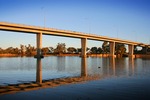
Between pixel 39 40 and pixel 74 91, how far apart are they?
71782mm

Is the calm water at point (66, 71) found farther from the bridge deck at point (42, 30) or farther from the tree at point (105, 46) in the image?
the tree at point (105, 46)

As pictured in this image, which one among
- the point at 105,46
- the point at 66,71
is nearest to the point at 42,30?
the point at 66,71

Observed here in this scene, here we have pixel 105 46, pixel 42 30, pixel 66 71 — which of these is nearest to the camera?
pixel 66 71

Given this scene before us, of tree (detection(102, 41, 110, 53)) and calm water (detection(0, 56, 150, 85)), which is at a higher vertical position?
tree (detection(102, 41, 110, 53))

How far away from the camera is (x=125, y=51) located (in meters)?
177

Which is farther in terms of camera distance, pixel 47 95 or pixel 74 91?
pixel 74 91

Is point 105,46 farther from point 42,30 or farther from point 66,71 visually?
point 66,71

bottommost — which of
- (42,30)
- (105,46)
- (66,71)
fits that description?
(66,71)

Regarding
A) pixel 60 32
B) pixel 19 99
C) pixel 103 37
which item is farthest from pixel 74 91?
pixel 103 37

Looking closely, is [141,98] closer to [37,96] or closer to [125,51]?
[37,96]

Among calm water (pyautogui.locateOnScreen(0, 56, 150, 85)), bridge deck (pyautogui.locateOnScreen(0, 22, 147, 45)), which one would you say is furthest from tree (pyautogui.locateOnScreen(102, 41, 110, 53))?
calm water (pyautogui.locateOnScreen(0, 56, 150, 85))

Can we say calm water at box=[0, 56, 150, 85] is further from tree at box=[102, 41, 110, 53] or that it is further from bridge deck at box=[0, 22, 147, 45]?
tree at box=[102, 41, 110, 53]

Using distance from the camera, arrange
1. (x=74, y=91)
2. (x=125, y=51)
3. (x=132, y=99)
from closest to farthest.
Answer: (x=132, y=99) < (x=74, y=91) < (x=125, y=51)

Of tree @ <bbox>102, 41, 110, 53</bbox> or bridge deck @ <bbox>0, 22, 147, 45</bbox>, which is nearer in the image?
bridge deck @ <bbox>0, 22, 147, 45</bbox>
